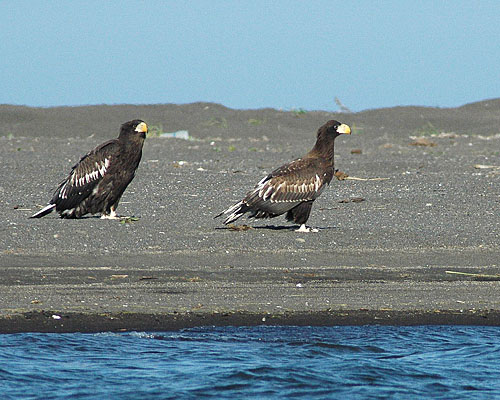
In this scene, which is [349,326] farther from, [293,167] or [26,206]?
[26,206]

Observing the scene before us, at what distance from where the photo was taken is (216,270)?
33.1 feet

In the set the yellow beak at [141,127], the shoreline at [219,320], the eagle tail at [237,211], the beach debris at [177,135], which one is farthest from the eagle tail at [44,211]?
the beach debris at [177,135]

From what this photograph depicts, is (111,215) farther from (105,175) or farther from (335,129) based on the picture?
(335,129)

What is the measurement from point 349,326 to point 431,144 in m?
18.0

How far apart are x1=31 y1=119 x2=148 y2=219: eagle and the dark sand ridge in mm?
357

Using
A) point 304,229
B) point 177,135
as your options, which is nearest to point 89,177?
point 304,229

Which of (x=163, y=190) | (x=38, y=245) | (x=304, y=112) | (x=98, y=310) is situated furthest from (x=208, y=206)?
(x=304, y=112)

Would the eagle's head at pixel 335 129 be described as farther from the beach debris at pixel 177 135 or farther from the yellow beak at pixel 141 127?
the beach debris at pixel 177 135

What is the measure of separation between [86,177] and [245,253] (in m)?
3.03

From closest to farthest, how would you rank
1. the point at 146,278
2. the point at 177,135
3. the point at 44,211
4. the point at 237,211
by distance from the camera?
the point at 146,278 → the point at 237,211 → the point at 44,211 → the point at 177,135

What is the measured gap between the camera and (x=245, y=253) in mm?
10906

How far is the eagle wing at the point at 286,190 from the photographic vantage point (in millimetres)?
12211

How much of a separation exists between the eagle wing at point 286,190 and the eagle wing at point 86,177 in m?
2.00

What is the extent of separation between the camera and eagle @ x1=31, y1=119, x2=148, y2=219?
12.9 metres
